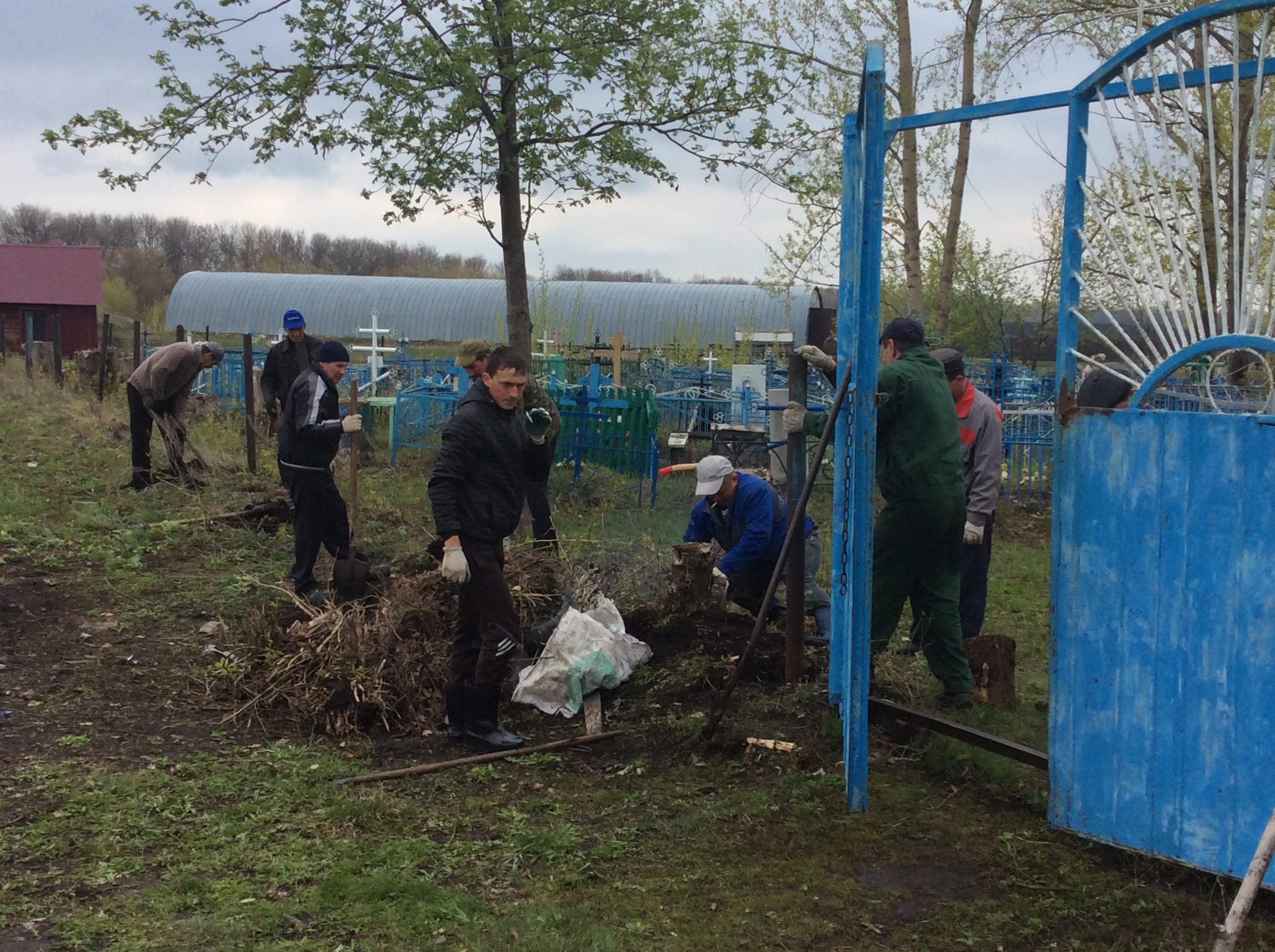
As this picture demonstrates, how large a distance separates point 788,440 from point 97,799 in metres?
3.21

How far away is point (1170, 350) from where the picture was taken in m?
3.31

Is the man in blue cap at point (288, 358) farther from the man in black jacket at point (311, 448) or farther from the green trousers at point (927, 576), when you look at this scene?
the green trousers at point (927, 576)

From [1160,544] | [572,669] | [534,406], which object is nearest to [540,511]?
[534,406]

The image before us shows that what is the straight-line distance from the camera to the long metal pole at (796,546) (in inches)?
189

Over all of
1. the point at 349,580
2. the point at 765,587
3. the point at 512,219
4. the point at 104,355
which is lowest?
the point at 349,580

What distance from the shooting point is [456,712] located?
5.15 meters

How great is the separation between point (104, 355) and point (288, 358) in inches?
379

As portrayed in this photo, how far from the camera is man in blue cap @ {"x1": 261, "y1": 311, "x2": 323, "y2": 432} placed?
9.78m

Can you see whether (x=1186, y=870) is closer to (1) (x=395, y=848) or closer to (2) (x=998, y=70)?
(1) (x=395, y=848)

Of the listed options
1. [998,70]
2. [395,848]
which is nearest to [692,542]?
[395,848]

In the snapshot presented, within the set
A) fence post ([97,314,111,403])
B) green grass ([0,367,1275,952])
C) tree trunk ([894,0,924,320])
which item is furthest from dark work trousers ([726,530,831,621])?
fence post ([97,314,111,403])

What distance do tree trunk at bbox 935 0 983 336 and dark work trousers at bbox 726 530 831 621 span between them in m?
9.23

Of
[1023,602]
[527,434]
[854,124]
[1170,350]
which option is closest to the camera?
[1170,350]

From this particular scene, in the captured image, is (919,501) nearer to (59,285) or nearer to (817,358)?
(817,358)
